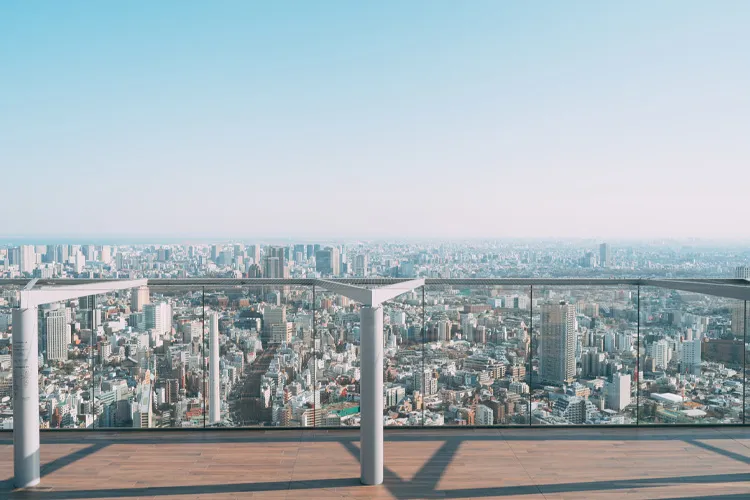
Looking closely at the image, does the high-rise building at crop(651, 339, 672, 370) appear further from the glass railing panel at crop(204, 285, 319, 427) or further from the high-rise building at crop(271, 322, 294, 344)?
the high-rise building at crop(271, 322, 294, 344)

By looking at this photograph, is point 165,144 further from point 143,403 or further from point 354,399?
point 354,399

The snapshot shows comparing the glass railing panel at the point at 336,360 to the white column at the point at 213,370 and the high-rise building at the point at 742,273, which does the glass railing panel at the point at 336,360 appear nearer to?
the white column at the point at 213,370

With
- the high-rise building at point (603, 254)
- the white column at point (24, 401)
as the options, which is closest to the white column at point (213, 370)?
the white column at point (24, 401)

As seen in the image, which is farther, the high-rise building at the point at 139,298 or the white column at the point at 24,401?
the high-rise building at the point at 139,298

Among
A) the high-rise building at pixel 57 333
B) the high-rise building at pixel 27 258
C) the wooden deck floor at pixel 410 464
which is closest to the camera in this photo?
the wooden deck floor at pixel 410 464

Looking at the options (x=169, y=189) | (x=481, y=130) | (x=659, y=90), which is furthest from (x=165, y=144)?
(x=659, y=90)

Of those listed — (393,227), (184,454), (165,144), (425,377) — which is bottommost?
(184,454)

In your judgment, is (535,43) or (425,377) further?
(535,43)

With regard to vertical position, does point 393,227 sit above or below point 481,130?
below
